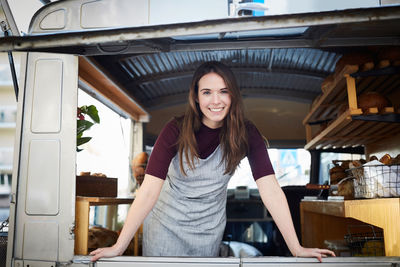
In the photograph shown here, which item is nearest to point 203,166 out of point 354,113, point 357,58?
point 354,113

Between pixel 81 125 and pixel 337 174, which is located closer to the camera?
pixel 81 125

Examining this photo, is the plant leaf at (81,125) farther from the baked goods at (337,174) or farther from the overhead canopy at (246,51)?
the baked goods at (337,174)

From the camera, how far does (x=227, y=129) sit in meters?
2.16

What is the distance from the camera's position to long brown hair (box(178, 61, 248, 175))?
6.86 ft

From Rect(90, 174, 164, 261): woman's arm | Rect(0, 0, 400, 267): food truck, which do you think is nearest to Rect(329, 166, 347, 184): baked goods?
Rect(0, 0, 400, 267): food truck

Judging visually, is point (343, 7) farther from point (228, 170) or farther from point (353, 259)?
point (353, 259)

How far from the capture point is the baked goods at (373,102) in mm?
2311

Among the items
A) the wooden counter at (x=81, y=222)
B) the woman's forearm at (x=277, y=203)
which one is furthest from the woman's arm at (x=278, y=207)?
the wooden counter at (x=81, y=222)

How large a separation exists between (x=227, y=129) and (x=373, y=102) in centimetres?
93

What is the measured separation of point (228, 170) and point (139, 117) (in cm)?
242

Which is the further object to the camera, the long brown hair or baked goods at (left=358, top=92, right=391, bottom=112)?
baked goods at (left=358, top=92, right=391, bottom=112)

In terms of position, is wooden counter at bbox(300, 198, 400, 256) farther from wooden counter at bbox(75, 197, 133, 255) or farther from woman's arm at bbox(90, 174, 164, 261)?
wooden counter at bbox(75, 197, 133, 255)

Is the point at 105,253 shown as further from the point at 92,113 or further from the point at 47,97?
the point at 92,113

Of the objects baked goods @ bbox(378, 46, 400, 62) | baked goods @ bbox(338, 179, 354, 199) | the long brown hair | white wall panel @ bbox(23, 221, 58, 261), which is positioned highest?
baked goods @ bbox(378, 46, 400, 62)
